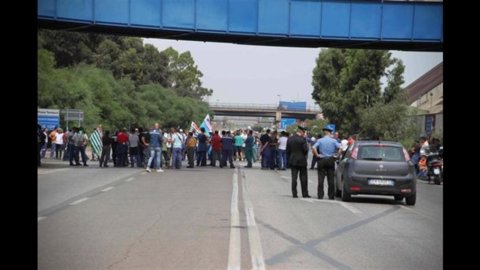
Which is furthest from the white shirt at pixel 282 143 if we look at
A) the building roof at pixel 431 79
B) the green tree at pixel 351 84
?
the building roof at pixel 431 79

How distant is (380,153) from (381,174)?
63 cm

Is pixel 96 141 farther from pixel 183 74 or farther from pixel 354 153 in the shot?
pixel 183 74

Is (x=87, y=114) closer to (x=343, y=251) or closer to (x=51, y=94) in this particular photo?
(x=51, y=94)

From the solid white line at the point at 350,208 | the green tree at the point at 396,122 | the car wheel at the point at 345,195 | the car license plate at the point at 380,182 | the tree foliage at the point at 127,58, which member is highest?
the tree foliage at the point at 127,58

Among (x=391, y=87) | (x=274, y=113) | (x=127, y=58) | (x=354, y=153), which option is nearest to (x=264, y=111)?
(x=274, y=113)

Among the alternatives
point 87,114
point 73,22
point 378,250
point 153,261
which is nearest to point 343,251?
point 378,250

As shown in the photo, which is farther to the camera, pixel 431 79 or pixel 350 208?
pixel 350 208

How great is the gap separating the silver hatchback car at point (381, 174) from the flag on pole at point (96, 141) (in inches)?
849

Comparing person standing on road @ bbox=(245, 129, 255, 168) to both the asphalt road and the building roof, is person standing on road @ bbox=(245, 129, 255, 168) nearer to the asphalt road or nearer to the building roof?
the asphalt road

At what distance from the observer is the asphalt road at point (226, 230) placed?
8.86 metres

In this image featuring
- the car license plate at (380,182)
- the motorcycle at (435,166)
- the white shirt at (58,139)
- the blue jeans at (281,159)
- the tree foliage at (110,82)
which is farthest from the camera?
the tree foliage at (110,82)

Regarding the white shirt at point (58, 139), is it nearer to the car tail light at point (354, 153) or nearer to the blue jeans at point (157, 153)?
the blue jeans at point (157, 153)

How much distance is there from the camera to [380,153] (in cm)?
1820

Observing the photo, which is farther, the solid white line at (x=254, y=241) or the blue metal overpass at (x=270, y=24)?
the blue metal overpass at (x=270, y=24)
